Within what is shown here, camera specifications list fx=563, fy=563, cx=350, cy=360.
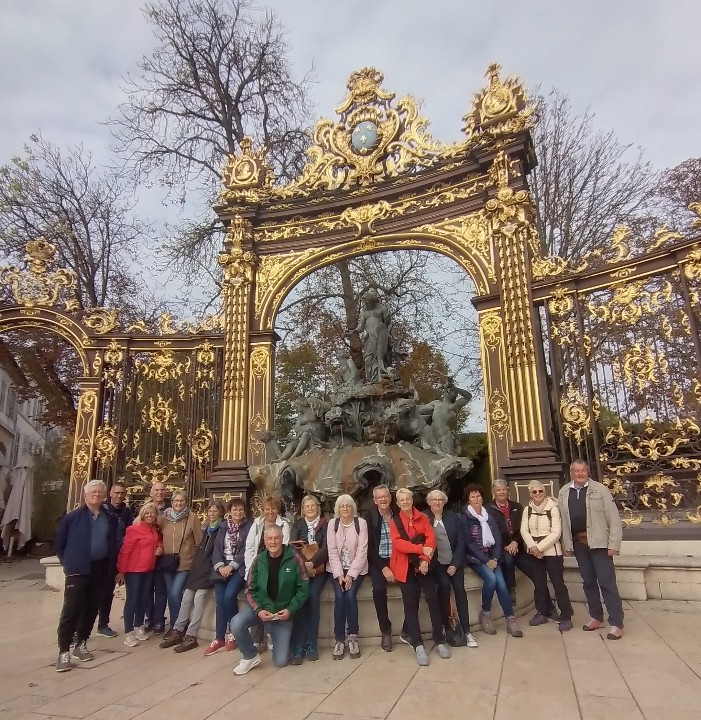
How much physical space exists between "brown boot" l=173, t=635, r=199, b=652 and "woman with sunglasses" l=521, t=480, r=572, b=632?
300cm

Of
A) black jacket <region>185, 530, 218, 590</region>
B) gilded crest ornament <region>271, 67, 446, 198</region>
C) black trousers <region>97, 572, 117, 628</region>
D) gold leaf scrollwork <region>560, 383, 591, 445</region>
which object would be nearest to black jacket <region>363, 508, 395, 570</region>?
black jacket <region>185, 530, 218, 590</region>

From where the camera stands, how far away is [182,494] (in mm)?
5504

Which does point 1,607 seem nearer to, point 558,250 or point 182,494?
point 182,494

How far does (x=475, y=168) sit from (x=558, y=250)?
6.37 meters

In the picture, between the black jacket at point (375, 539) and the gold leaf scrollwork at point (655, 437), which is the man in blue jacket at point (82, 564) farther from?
the gold leaf scrollwork at point (655, 437)

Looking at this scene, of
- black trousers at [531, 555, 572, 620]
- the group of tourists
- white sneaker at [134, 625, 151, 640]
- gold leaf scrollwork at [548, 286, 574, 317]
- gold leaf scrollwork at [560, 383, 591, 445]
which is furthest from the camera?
gold leaf scrollwork at [548, 286, 574, 317]

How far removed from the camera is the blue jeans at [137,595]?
5.27m

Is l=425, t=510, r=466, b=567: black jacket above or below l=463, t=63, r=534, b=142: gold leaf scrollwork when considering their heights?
below

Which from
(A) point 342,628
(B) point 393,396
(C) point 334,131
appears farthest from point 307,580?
(C) point 334,131

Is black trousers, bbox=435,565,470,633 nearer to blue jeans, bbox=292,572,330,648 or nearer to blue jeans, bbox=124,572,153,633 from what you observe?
blue jeans, bbox=292,572,330,648

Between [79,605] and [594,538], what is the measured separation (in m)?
4.35

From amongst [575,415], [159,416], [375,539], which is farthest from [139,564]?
[575,415]

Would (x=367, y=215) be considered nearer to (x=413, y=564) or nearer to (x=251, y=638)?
(x=413, y=564)

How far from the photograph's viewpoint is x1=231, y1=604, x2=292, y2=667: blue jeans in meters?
4.16
